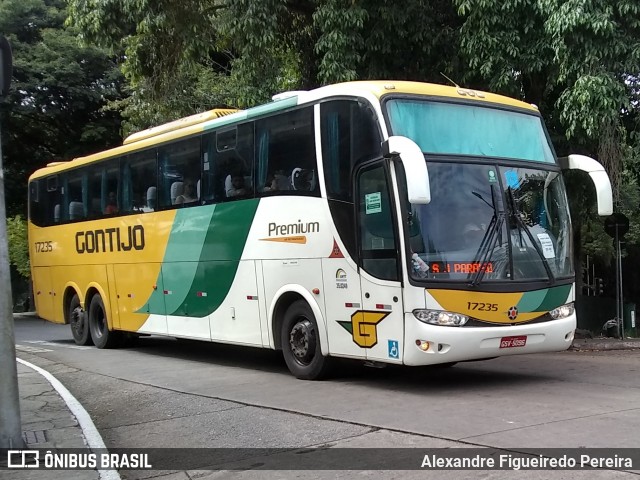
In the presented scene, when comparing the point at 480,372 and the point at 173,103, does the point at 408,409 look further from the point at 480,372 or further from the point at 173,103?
the point at 173,103

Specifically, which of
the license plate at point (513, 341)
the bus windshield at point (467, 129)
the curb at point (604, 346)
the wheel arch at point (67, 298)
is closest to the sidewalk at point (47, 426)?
the license plate at point (513, 341)

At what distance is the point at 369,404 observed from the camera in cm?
764

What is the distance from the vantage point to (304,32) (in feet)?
46.8

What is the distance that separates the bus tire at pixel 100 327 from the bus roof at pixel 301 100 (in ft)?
10.6

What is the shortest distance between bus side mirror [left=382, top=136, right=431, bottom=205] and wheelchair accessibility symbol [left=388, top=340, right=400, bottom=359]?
1.70 m

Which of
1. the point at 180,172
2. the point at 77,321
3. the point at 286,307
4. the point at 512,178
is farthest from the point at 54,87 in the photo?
the point at 512,178

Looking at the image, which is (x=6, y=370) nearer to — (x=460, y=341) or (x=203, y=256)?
(x=460, y=341)

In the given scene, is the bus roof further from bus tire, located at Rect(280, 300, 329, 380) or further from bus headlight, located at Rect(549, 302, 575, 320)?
bus tire, located at Rect(280, 300, 329, 380)

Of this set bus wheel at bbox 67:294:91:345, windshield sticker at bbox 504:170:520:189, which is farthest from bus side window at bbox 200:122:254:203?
bus wheel at bbox 67:294:91:345

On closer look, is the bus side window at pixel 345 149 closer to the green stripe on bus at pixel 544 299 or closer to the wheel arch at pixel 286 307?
the wheel arch at pixel 286 307

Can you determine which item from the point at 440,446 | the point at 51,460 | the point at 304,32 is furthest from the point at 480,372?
the point at 304,32

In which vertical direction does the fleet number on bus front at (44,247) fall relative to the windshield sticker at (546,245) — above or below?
above

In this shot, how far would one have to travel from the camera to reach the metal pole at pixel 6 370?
5.87 metres

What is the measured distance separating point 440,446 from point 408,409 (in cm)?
158
